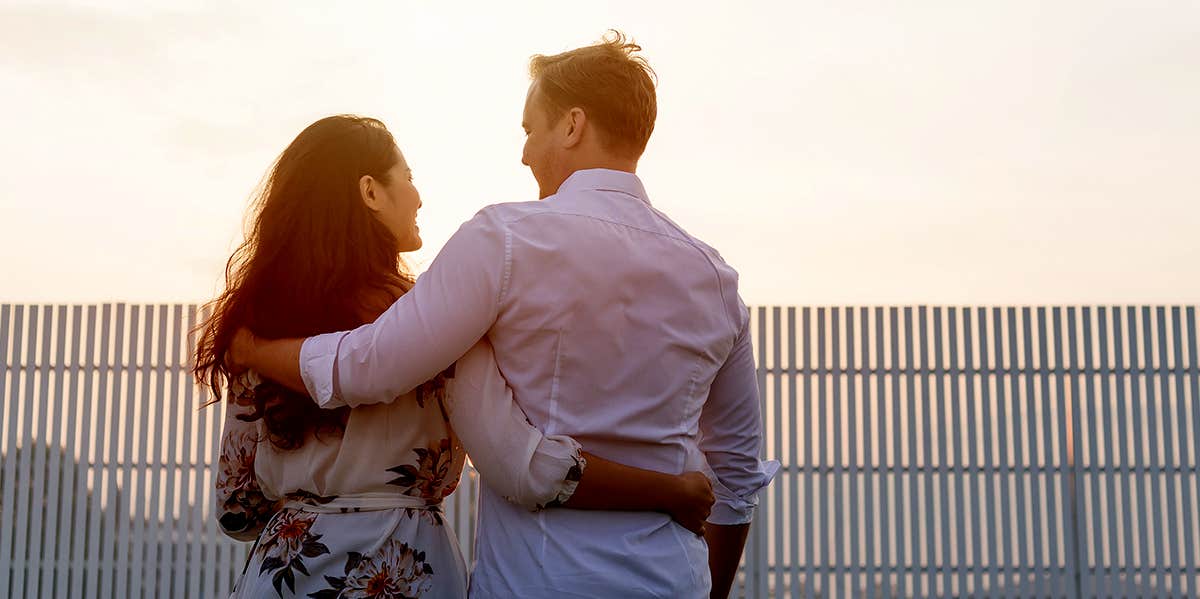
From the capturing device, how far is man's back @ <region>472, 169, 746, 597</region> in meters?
1.58

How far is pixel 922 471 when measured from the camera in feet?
22.5

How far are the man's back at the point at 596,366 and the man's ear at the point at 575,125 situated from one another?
0.10m

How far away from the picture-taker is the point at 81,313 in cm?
722

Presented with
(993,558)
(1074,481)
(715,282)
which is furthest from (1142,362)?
(715,282)

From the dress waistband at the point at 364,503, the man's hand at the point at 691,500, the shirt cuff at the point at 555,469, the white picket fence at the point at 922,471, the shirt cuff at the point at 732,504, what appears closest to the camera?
the shirt cuff at the point at 555,469

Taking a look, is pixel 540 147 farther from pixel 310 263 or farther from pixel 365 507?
pixel 365 507

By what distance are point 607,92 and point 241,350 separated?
652mm

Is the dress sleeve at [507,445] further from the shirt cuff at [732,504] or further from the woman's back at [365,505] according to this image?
the shirt cuff at [732,504]

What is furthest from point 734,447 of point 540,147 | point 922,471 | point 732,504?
point 922,471

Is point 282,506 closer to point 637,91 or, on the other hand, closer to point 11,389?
point 637,91

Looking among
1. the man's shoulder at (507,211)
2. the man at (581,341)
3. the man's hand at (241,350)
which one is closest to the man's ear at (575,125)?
the man at (581,341)

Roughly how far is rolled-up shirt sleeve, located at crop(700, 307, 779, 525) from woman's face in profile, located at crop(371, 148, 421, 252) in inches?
21.3

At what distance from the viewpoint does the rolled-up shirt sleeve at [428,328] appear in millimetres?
1540

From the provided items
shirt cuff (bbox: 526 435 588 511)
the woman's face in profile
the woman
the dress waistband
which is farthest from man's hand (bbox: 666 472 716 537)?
the woman's face in profile
